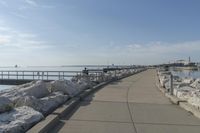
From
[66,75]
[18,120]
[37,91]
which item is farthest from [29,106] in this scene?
[66,75]

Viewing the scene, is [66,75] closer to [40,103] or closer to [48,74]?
[48,74]

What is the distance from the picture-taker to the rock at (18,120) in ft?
22.5

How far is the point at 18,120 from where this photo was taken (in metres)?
7.49

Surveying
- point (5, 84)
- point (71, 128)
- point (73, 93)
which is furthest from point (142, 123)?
point (5, 84)

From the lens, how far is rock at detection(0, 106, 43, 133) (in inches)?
270

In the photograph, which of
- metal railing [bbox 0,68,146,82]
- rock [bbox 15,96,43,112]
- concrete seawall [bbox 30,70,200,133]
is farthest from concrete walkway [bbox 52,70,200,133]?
metal railing [bbox 0,68,146,82]

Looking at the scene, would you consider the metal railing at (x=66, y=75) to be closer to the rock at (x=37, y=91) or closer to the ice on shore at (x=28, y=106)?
the ice on shore at (x=28, y=106)

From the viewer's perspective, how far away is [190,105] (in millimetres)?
12242

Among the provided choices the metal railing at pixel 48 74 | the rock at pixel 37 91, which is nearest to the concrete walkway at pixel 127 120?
the rock at pixel 37 91

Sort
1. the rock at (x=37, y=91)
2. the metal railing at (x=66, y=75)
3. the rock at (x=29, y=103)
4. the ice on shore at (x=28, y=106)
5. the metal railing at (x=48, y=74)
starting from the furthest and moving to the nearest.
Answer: the metal railing at (x=48, y=74), the metal railing at (x=66, y=75), the rock at (x=37, y=91), the rock at (x=29, y=103), the ice on shore at (x=28, y=106)

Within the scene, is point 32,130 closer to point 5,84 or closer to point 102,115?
point 102,115

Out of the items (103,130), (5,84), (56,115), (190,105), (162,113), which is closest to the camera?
(103,130)

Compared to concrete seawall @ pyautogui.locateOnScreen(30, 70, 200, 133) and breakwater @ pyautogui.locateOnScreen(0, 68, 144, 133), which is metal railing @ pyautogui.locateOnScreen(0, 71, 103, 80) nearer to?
breakwater @ pyautogui.locateOnScreen(0, 68, 144, 133)

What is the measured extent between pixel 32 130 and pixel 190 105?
22.9 feet
